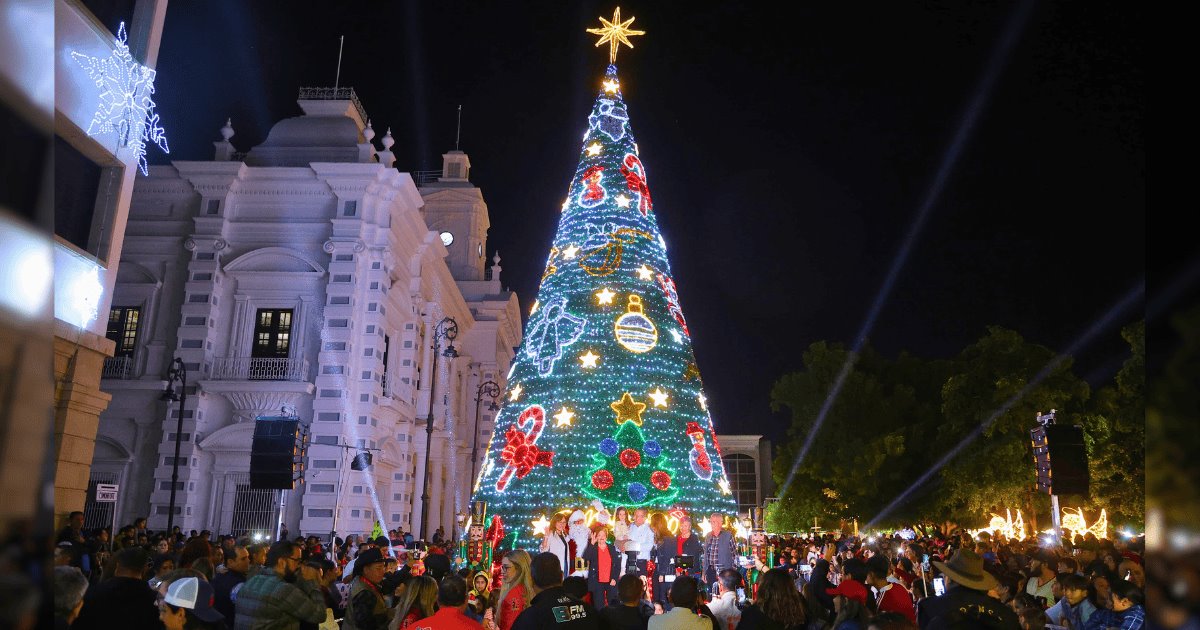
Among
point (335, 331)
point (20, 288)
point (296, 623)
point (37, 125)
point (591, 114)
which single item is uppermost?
point (591, 114)

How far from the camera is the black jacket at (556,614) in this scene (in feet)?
17.5

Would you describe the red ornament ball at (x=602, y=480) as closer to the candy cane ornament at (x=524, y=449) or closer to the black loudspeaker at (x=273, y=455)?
the candy cane ornament at (x=524, y=449)

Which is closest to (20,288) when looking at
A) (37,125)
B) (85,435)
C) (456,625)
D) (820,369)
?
(37,125)

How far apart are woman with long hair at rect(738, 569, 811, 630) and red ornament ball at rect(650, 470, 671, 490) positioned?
9.29 meters

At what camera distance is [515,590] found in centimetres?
732

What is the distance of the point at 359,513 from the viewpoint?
83.8ft

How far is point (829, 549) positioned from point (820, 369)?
31.2m

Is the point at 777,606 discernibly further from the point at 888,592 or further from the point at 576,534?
the point at 576,534

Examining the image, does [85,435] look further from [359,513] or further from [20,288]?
[20,288]

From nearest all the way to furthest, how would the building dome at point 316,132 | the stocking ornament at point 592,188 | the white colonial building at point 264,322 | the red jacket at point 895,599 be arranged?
the red jacket at point 895,599 < the stocking ornament at point 592,188 < the white colonial building at point 264,322 < the building dome at point 316,132

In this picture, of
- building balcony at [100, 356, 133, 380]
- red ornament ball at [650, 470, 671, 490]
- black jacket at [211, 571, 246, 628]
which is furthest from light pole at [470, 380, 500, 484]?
black jacket at [211, 571, 246, 628]

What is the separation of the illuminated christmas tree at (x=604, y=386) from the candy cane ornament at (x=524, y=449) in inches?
0.8

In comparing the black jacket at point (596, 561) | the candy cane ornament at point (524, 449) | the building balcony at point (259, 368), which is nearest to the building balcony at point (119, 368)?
the building balcony at point (259, 368)

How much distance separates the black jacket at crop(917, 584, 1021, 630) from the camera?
5160 millimetres
